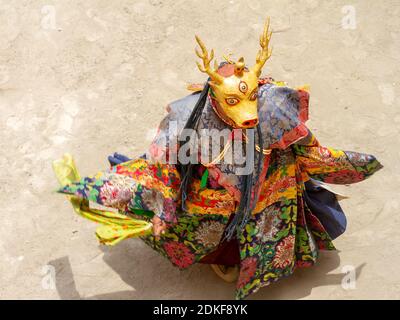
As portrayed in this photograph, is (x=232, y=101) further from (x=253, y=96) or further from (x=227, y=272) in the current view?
(x=227, y=272)

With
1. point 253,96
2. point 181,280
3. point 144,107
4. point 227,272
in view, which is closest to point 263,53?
point 253,96

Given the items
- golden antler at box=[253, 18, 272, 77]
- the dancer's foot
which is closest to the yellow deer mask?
golden antler at box=[253, 18, 272, 77]

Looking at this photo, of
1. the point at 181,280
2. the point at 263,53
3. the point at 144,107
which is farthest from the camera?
the point at 144,107

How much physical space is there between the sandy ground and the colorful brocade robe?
352 millimetres

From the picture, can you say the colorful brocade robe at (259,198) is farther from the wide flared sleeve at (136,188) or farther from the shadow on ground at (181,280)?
the shadow on ground at (181,280)

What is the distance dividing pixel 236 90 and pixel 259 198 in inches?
31.5

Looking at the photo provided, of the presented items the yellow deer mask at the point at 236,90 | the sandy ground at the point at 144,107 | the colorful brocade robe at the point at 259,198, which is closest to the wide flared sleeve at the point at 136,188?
the colorful brocade robe at the point at 259,198

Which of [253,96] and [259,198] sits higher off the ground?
[253,96]

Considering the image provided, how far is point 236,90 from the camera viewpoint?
4.21 metres

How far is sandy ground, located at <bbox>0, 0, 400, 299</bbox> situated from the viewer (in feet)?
17.9

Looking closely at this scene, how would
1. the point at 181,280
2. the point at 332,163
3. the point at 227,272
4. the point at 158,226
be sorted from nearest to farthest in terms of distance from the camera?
1. the point at 158,226
2. the point at 332,163
3. the point at 227,272
4. the point at 181,280

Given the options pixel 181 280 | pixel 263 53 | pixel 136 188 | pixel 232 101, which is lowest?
pixel 181 280

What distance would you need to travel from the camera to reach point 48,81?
22.6 ft

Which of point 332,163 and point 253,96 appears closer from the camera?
point 253,96
